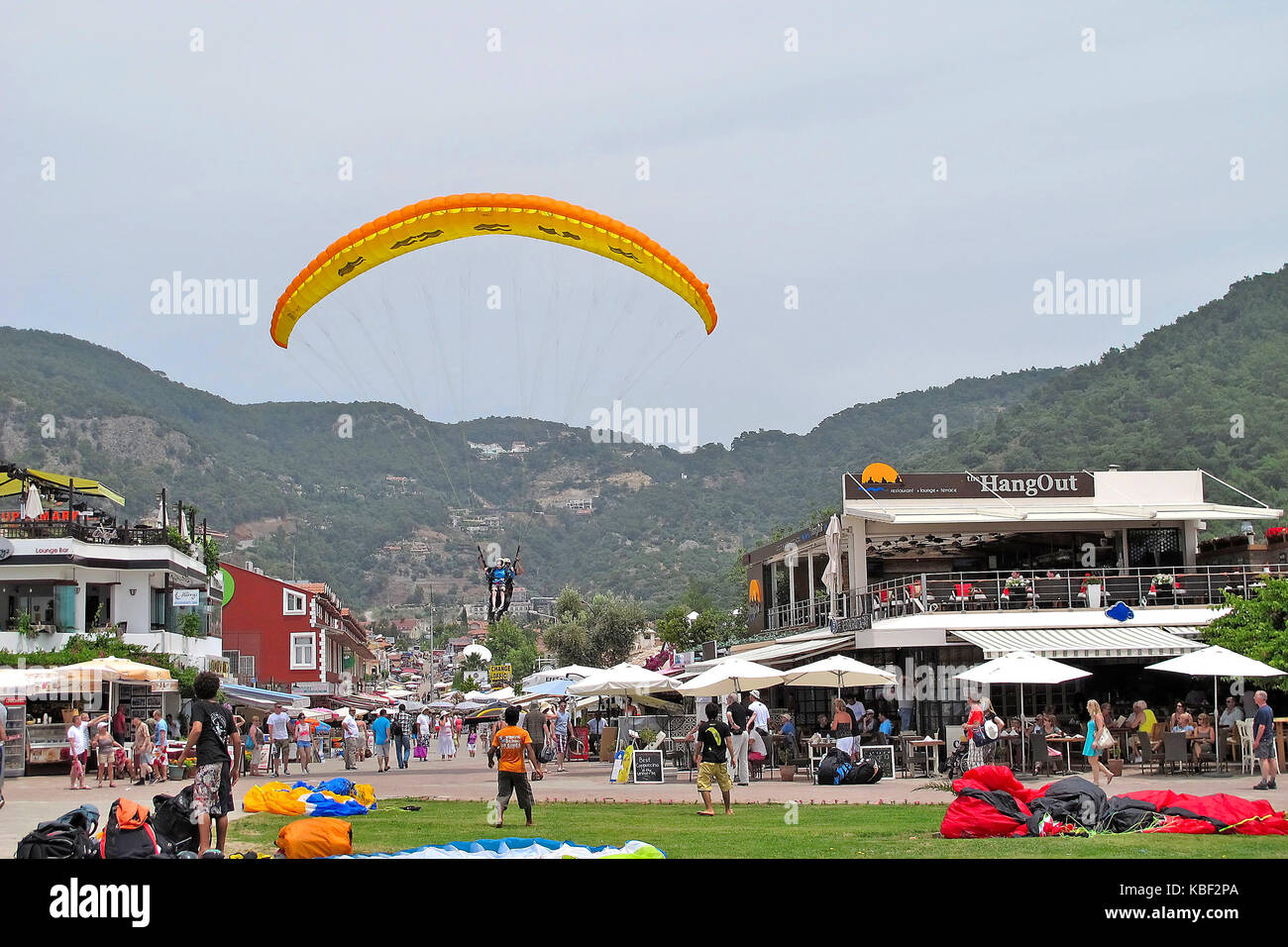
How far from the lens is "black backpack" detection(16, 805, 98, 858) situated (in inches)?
333

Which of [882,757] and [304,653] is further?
[304,653]

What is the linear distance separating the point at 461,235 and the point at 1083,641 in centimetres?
1337

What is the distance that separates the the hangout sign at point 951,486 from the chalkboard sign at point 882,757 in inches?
491

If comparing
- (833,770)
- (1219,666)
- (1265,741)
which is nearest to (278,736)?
(833,770)

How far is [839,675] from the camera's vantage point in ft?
75.9

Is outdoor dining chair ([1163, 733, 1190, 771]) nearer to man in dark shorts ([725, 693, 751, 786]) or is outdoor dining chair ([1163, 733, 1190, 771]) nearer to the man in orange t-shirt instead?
man in dark shorts ([725, 693, 751, 786])

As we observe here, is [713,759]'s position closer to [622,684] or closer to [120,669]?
[622,684]

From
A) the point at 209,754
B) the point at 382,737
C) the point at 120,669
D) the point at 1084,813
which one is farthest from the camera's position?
the point at 382,737

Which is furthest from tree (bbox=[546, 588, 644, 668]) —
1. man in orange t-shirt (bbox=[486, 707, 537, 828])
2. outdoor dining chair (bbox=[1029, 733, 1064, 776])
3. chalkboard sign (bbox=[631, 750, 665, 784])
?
man in orange t-shirt (bbox=[486, 707, 537, 828])

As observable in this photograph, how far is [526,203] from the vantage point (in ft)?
67.9

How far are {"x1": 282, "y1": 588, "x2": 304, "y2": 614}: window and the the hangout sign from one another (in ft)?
131

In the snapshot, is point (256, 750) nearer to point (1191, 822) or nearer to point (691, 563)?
Result: point (1191, 822)
